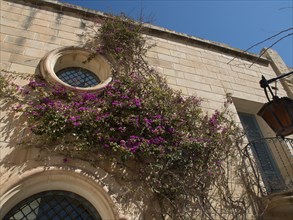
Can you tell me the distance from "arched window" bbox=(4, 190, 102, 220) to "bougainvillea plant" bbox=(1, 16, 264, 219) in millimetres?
581

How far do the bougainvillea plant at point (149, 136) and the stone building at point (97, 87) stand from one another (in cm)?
28

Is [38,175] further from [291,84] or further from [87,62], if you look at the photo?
[291,84]

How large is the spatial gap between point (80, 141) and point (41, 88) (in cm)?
120

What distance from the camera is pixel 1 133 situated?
138 inches

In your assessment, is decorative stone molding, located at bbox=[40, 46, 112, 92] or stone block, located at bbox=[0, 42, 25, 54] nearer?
stone block, located at bbox=[0, 42, 25, 54]

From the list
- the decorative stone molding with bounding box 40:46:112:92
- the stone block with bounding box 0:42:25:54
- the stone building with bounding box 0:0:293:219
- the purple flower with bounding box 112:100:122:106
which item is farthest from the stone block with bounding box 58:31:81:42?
the purple flower with bounding box 112:100:122:106

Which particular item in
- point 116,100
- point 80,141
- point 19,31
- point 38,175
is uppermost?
point 19,31

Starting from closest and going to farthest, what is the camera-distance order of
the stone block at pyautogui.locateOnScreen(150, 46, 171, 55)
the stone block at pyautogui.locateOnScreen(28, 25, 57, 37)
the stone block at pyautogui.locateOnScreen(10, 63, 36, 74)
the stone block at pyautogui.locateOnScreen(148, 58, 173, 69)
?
the stone block at pyautogui.locateOnScreen(10, 63, 36, 74) < the stone block at pyautogui.locateOnScreen(28, 25, 57, 37) < the stone block at pyautogui.locateOnScreen(148, 58, 173, 69) < the stone block at pyautogui.locateOnScreen(150, 46, 171, 55)

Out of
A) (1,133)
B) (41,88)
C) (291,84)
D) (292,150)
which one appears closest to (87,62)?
(41,88)

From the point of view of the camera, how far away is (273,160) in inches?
210

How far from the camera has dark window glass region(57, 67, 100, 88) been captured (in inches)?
189

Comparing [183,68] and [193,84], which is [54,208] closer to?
[193,84]

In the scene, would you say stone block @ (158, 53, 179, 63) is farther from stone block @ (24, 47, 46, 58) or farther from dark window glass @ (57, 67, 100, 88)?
stone block @ (24, 47, 46, 58)

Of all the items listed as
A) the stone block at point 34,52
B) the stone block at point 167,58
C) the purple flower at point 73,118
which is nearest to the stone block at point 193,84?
the stone block at point 167,58
